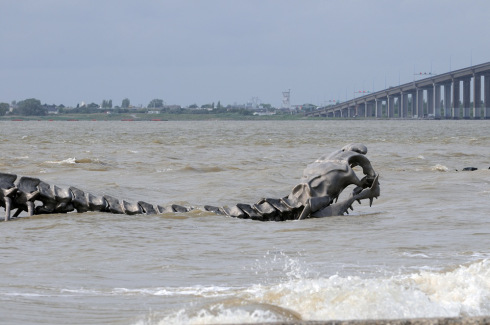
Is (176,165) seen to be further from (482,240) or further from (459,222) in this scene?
(482,240)

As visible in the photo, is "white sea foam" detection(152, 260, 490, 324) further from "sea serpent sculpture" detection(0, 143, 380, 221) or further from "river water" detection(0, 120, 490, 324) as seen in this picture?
"sea serpent sculpture" detection(0, 143, 380, 221)

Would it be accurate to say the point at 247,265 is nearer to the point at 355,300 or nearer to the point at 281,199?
the point at 355,300

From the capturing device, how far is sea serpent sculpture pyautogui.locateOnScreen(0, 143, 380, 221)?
Result: 31.2ft

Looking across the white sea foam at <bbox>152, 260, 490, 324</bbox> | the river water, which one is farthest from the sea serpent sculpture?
the white sea foam at <bbox>152, 260, 490, 324</bbox>

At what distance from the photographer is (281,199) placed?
32.2 ft

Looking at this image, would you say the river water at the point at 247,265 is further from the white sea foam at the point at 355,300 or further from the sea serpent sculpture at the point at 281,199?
the sea serpent sculpture at the point at 281,199

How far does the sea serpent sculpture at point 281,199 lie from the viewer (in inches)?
374

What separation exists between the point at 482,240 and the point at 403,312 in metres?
3.91

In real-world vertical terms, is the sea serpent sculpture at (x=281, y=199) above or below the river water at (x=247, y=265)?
above

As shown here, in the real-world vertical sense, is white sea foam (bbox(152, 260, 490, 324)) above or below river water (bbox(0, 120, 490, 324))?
above

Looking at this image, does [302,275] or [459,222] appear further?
[459,222]

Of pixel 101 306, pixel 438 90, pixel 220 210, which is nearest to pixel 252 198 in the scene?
pixel 220 210

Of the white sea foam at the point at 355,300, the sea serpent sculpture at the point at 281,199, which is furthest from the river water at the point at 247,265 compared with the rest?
the sea serpent sculpture at the point at 281,199

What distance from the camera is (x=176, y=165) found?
22094mm
